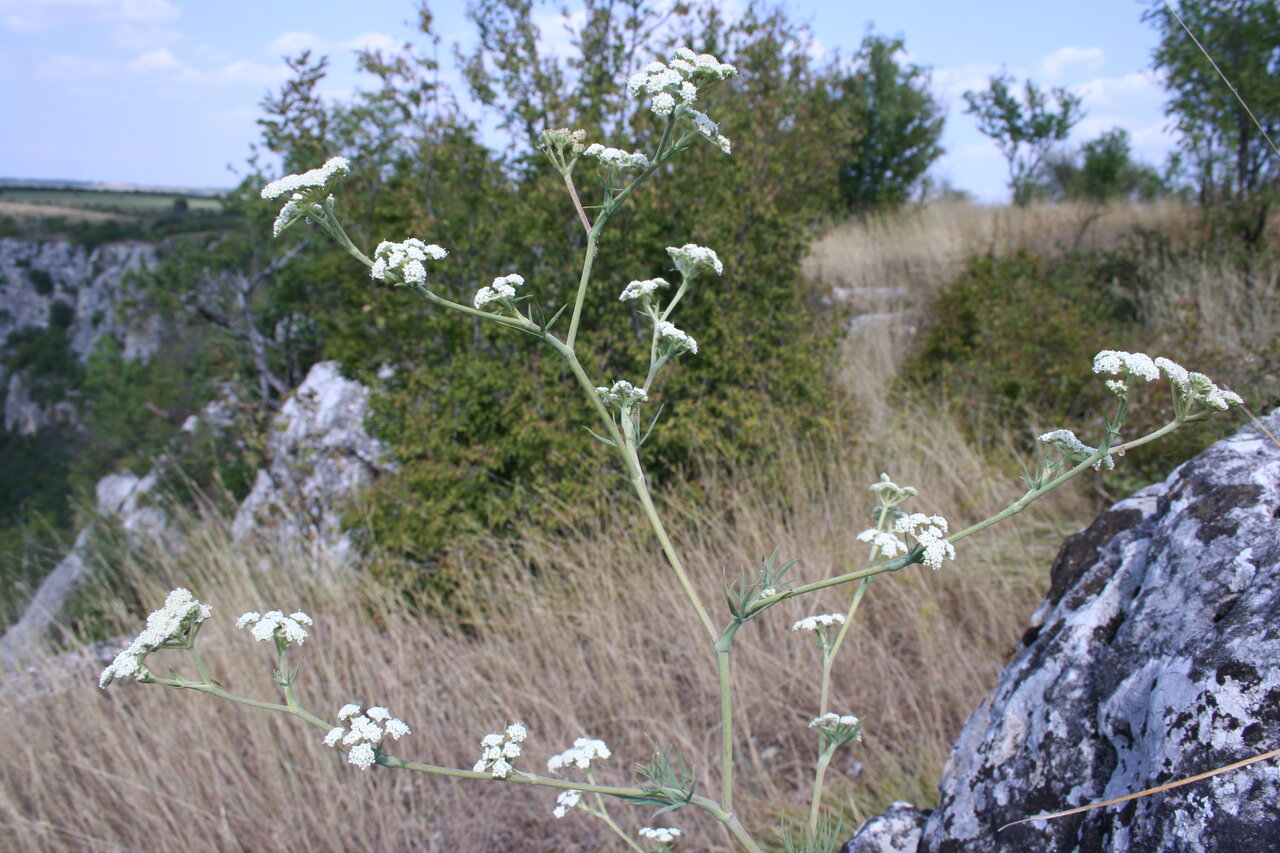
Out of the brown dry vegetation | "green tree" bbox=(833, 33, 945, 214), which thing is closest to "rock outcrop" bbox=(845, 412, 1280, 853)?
the brown dry vegetation

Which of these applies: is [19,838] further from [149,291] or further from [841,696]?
[149,291]

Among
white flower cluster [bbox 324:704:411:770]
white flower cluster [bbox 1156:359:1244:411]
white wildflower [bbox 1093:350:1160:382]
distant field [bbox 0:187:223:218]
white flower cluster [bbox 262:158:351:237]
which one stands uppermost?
distant field [bbox 0:187:223:218]

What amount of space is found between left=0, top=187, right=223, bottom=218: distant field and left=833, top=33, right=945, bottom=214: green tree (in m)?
63.0

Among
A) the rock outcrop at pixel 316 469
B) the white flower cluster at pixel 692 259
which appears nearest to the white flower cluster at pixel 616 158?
the white flower cluster at pixel 692 259

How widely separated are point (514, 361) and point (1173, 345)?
4.49m

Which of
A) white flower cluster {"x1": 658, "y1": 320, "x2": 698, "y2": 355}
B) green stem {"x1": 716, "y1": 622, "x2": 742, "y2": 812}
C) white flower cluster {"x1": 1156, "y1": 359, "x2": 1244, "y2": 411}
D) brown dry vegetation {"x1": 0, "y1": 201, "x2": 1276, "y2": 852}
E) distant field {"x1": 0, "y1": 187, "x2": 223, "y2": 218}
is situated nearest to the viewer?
white flower cluster {"x1": 1156, "y1": 359, "x2": 1244, "y2": 411}

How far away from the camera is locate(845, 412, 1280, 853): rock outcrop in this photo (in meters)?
1.15

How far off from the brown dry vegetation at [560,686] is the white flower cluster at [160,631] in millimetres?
1750

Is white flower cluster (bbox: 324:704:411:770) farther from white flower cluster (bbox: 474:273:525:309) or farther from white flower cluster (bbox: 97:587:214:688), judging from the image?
white flower cluster (bbox: 474:273:525:309)

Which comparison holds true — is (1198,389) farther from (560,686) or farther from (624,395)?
(560,686)

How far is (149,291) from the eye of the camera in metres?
8.10

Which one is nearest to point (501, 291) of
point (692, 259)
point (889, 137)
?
point (692, 259)

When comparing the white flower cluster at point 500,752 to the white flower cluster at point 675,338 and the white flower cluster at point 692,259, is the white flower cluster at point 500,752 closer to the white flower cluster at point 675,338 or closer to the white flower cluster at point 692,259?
the white flower cluster at point 675,338

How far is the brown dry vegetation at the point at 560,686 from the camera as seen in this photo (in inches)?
113
